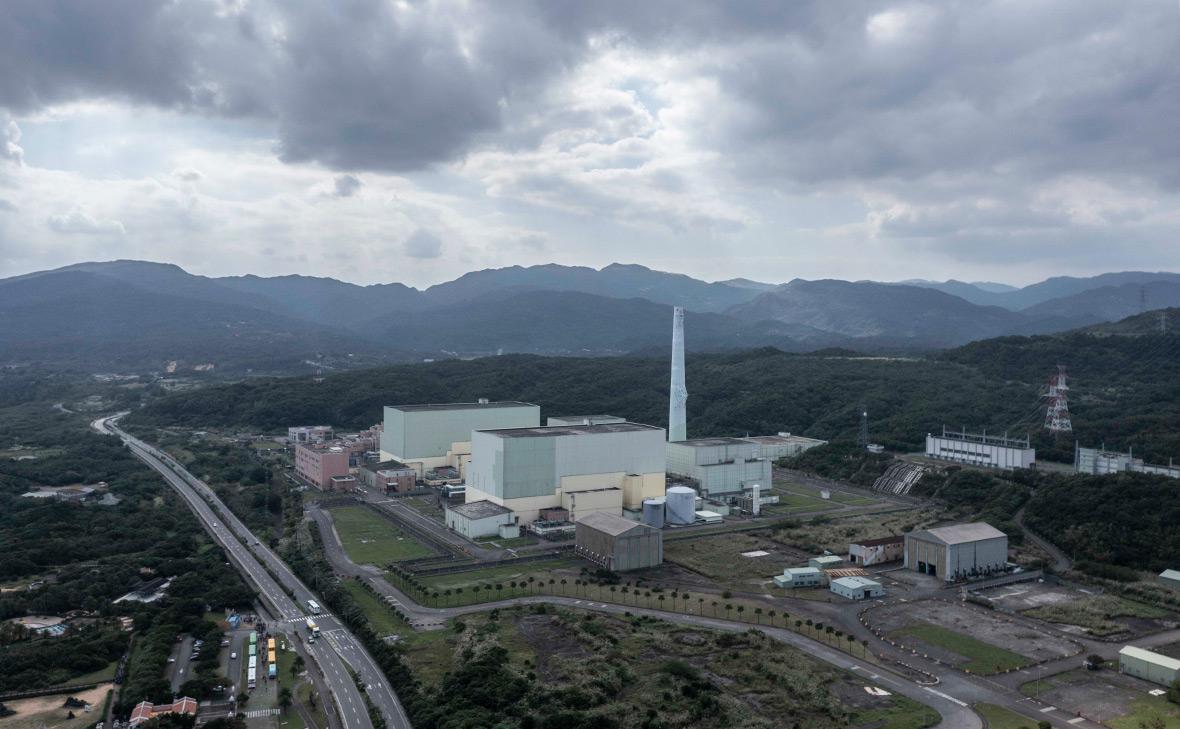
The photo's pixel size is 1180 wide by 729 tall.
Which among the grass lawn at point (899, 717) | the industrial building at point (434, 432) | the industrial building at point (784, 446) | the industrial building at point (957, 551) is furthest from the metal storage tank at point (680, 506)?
the grass lawn at point (899, 717)

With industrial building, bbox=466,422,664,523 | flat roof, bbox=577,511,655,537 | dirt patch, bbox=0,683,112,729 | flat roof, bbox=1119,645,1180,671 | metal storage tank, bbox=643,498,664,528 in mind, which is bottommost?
dirt patch, bbox=0,683,112,729

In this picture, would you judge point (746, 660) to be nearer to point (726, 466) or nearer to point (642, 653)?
point (642, 653)

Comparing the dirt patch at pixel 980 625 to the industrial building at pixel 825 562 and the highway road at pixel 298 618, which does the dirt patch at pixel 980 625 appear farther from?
the highway road at pixel 298 618

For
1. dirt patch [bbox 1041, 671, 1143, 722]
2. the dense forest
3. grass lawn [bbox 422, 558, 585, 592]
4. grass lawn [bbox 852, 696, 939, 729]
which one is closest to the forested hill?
the dense forest

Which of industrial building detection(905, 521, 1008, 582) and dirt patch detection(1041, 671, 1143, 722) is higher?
industrial building detection(905, 521, 1008, 582)

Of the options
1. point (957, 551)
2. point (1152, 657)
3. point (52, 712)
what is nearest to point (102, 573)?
point (52, 712)

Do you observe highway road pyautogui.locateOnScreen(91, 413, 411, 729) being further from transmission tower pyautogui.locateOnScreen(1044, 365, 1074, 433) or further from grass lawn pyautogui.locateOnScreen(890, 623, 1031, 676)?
transmission tower pyautogui.locateOnScreen(1044, 365, 1074, 433)

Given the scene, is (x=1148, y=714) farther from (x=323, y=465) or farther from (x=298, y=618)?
(x=323, y=465)
